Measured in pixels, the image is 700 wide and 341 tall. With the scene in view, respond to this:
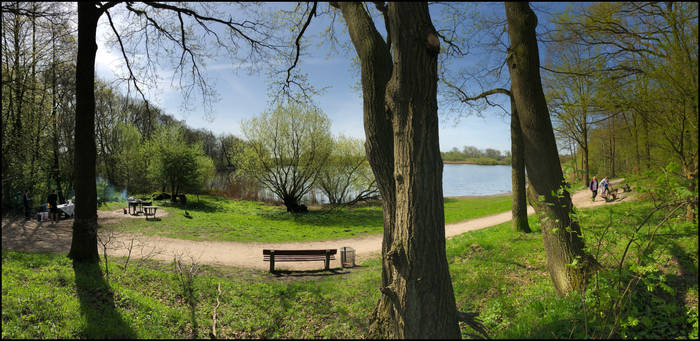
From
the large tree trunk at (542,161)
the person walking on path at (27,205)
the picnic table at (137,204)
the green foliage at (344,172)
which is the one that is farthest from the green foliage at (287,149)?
the large tree trunk at (542,161)

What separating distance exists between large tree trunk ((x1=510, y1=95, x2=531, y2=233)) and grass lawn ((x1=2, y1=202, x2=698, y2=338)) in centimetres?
166

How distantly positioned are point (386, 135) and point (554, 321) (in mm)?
2756

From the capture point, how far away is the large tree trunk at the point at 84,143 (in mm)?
6312

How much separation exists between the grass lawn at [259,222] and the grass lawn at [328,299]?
5607 mm

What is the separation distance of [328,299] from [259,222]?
1161cm

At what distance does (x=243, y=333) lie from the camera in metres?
4.57

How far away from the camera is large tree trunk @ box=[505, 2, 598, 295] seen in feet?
14.5

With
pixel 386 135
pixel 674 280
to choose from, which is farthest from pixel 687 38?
pixel 386 135

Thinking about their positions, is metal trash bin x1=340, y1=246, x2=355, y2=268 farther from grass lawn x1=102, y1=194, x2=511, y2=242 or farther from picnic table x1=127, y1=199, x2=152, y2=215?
picnic table x1=127, y1=199, x2=152, y2=215

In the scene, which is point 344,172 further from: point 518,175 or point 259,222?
point 518,175

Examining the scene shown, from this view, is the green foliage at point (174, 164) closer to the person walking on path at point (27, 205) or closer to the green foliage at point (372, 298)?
the person walking on path at point (27, 205)

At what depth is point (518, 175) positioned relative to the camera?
940 cm

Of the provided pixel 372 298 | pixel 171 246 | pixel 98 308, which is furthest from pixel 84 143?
pixel 372 298

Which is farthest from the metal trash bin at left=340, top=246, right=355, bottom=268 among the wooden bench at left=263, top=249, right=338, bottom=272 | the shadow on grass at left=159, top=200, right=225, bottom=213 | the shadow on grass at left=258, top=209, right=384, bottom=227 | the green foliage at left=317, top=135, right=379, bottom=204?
the shadow on grass at left=159, top=200, right=225, bottom=213
